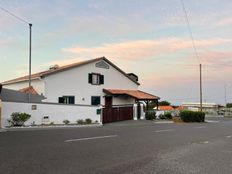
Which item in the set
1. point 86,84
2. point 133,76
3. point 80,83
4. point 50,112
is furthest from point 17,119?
point 133,76

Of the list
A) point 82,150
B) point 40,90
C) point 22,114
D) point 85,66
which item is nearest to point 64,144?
point 82,150

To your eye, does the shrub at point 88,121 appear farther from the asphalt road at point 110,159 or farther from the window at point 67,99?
the asphalt road at point 110,159

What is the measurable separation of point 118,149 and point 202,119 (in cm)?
2770

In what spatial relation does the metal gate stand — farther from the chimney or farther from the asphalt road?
the asphalt road

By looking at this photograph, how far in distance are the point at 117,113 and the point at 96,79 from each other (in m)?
5.99

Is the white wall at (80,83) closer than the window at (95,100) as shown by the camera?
Yes

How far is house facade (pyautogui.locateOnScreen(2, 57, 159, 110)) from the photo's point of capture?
108 feet

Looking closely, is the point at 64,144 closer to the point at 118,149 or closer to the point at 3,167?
the point at 118,149

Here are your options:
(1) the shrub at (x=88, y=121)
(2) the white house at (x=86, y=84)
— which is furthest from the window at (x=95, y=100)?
(1) the shrub at (x=88, y=121)

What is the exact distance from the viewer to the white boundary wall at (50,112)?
21844mm

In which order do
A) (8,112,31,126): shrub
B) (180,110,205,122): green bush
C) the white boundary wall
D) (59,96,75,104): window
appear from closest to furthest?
(8,112,31,126): shrub
the white boundary wall
(59,96,75,104): window
(180,110,205,122): green bush

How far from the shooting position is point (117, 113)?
3362 cm

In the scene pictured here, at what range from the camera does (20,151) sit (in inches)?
415

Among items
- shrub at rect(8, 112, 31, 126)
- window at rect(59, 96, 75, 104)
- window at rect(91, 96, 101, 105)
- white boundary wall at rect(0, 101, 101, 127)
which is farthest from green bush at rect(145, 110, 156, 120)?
shrub at rect(8, 112, 31, 126)
